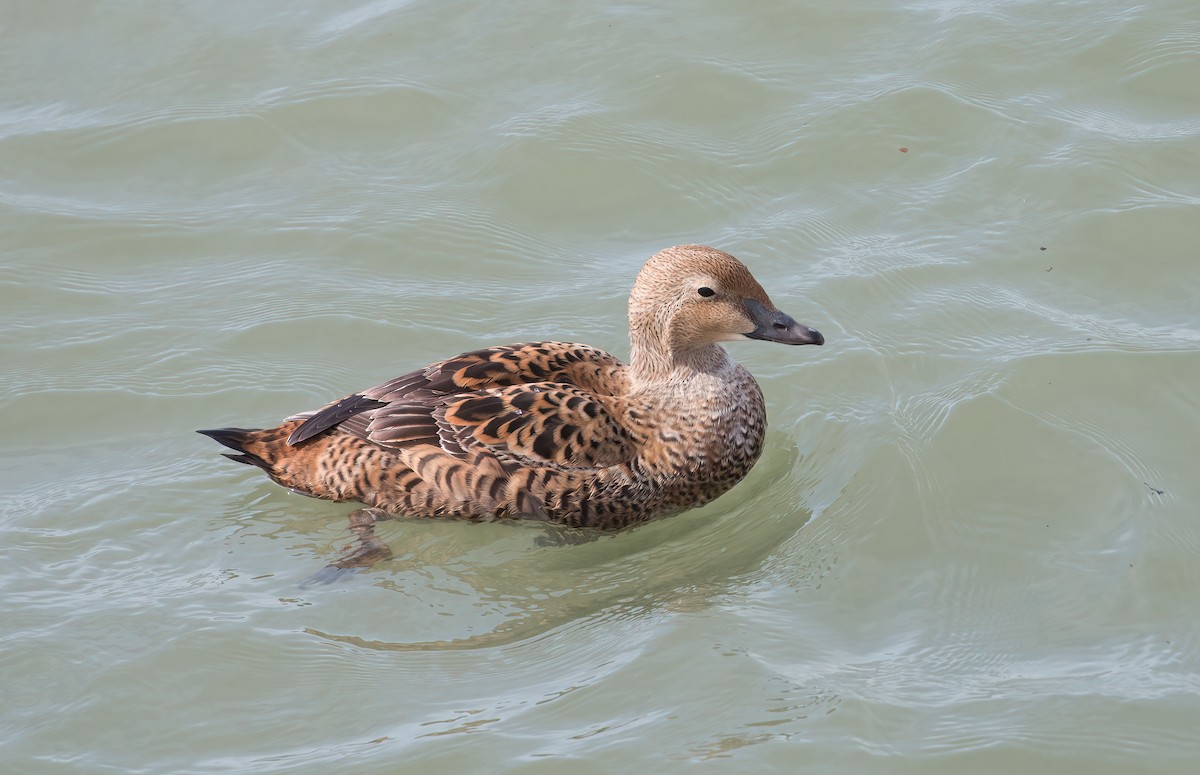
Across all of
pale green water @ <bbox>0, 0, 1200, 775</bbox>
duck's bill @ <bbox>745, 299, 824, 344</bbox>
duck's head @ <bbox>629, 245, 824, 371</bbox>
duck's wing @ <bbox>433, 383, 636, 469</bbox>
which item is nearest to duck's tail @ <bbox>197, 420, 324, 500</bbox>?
pale green water @ <bbox>0, 0, 1200, 775</bbox>

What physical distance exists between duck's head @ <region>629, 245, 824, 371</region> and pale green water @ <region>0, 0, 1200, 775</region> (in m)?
0.79

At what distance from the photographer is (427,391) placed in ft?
24.5

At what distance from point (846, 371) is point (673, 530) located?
5.01 feet

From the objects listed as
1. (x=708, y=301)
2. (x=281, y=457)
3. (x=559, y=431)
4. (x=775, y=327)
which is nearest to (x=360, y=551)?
(x=281, y=457)

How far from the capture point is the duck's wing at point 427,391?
7395 millimetres

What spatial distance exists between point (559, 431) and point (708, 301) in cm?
102

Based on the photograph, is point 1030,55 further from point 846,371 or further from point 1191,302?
point 846,371

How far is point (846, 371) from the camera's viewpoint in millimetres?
8289

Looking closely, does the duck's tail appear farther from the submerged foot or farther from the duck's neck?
the duck's neck

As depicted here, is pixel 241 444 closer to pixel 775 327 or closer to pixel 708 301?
pixel 708 301

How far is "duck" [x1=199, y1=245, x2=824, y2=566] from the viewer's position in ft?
24.0

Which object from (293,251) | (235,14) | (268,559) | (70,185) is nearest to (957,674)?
(268,559)

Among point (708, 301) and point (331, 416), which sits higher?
point (708, 301)

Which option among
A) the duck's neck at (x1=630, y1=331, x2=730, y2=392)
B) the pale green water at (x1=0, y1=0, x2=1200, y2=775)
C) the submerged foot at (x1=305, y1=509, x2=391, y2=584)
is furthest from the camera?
the duck's neck at (x1=630, y1=331, x2=730, y2=392)
